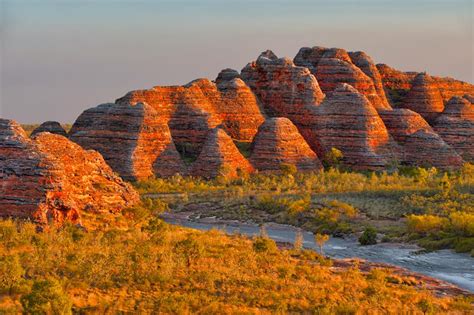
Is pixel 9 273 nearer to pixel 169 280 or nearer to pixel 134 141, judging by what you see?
pixel 169 280

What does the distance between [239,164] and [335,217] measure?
17881mm

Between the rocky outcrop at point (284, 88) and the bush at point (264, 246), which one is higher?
the rocky outcrop at point (284, 88)

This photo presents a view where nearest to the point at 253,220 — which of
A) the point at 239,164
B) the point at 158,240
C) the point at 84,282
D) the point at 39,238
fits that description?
the point at 239,164

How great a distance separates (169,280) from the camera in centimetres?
2462

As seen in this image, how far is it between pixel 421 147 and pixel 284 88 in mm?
16406

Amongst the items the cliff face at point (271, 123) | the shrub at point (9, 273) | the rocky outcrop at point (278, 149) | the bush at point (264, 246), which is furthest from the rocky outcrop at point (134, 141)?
the shrub at point (9, 273)

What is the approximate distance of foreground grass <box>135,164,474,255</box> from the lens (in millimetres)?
41469

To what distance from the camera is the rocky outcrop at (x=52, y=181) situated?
102ft

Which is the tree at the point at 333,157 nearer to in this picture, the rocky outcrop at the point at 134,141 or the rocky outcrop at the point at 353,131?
the rocky outcrop at the point at 353,131

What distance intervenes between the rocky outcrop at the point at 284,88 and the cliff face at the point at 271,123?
0.37 feet

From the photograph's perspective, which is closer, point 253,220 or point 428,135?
point 253,220

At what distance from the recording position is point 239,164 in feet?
203

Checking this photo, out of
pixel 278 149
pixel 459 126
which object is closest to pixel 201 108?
pixel 278 149

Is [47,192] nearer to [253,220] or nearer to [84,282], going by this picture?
[84,282]
